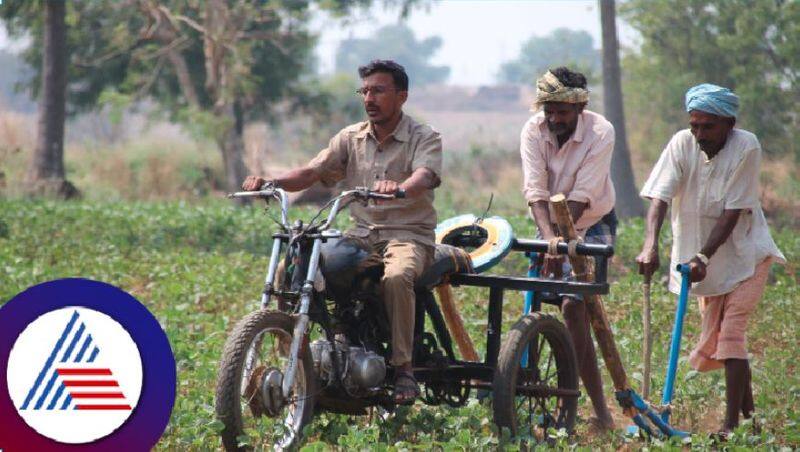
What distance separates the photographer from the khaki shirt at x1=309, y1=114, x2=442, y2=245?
6.85 m

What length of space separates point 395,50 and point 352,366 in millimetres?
121609

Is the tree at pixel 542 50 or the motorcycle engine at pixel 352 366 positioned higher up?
the tree at pixel 542 50

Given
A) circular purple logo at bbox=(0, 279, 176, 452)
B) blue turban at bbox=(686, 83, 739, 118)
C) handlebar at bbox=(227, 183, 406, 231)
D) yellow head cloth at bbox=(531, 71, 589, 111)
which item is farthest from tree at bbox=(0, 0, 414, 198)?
circular purple logo at bbox=(0, 279, 176, 452)

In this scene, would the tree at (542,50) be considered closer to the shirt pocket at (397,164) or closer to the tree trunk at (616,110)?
the tree trunk at (616,110)

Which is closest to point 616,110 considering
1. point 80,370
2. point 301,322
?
point 301,322

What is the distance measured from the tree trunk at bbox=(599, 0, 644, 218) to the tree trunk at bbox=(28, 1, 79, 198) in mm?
10205

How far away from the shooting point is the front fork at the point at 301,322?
6.16 metres

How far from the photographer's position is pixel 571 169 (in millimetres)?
7672

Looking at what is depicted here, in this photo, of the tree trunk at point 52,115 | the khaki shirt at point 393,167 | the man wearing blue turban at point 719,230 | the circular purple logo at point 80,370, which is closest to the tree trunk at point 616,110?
the tree trunk at point 52,115

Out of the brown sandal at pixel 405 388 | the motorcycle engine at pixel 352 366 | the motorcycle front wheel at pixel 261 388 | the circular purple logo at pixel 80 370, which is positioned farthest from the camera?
the brown sandal at pixel 405 388

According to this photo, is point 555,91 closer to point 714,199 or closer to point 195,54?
point 714,199

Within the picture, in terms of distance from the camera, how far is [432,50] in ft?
436

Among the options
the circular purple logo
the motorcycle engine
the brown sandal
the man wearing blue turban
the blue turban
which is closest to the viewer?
the circular purple logo

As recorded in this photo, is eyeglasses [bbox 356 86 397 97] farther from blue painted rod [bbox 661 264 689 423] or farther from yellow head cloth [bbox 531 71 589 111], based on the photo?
blue painted rod [bbox 661 264 689 423]
